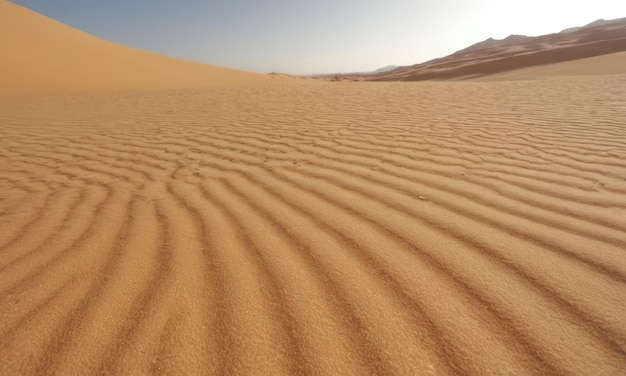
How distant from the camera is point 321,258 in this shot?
1.66m

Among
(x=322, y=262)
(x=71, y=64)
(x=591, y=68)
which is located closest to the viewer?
(x=322, y=262)

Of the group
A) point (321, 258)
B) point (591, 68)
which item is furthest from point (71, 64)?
point (591, 68)

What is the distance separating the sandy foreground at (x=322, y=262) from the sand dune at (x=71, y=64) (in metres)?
14.6

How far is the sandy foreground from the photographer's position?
1149 millimetres

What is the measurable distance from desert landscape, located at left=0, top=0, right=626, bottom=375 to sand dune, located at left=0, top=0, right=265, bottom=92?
1436 cm

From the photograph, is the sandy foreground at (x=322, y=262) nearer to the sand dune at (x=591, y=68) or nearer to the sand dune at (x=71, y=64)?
the sand dune at (x=71, y=64)

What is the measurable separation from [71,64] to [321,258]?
77.0 ft

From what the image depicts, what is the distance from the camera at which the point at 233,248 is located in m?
1.78

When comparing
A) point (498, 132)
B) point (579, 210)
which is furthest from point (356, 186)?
point (498, 132)

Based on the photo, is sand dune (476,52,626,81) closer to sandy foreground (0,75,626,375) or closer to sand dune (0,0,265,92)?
sand dune (0,0,265,92)

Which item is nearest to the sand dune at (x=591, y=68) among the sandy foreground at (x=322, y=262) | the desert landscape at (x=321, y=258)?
the desert landscape at (x=321, y=258)

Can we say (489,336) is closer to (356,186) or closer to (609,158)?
(356,186)

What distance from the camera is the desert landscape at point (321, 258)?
1.15 metres

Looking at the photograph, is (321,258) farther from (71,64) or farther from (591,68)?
(71,64)
